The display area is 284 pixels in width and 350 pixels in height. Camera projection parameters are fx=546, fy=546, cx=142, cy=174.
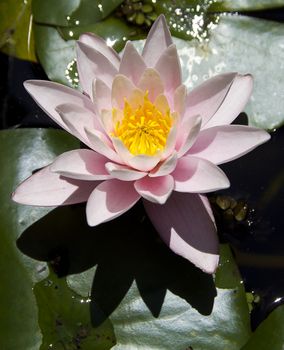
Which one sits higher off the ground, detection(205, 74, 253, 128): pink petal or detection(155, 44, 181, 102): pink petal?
detection(155, 44, 181, 102): pink petal

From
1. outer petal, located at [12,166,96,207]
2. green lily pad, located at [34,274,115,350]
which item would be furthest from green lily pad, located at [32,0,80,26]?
green lily pad, located at [34,274,115,350]

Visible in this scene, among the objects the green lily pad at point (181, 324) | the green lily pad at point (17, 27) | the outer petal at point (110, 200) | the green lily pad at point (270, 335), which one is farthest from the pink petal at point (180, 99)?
the green lily pad at point (17, 27)

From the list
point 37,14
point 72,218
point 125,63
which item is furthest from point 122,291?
point 37,14

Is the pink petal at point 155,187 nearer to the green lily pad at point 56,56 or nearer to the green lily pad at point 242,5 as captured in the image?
the green lily pad at point 56,56

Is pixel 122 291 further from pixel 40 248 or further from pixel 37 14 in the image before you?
pixel 37 14

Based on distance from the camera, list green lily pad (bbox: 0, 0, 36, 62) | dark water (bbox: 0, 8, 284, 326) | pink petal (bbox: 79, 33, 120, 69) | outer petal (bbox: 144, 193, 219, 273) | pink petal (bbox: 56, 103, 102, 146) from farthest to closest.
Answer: green lily pad (bbox: 0, 0, 36, 62) < dark water (bbox: 0, 8, 284, 326) < pink petal (bbox: 79, 33, 120, 69) < outer petal (bbox: 144, 193, 219, 273) < pink petal (bbox: 56, 103, 102, 146)

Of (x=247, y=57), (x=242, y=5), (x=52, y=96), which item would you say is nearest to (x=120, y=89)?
(x=52, y=96)

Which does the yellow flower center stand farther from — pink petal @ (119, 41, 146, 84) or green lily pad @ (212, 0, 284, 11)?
green lily pad @ (212, 0, 284, 11)
